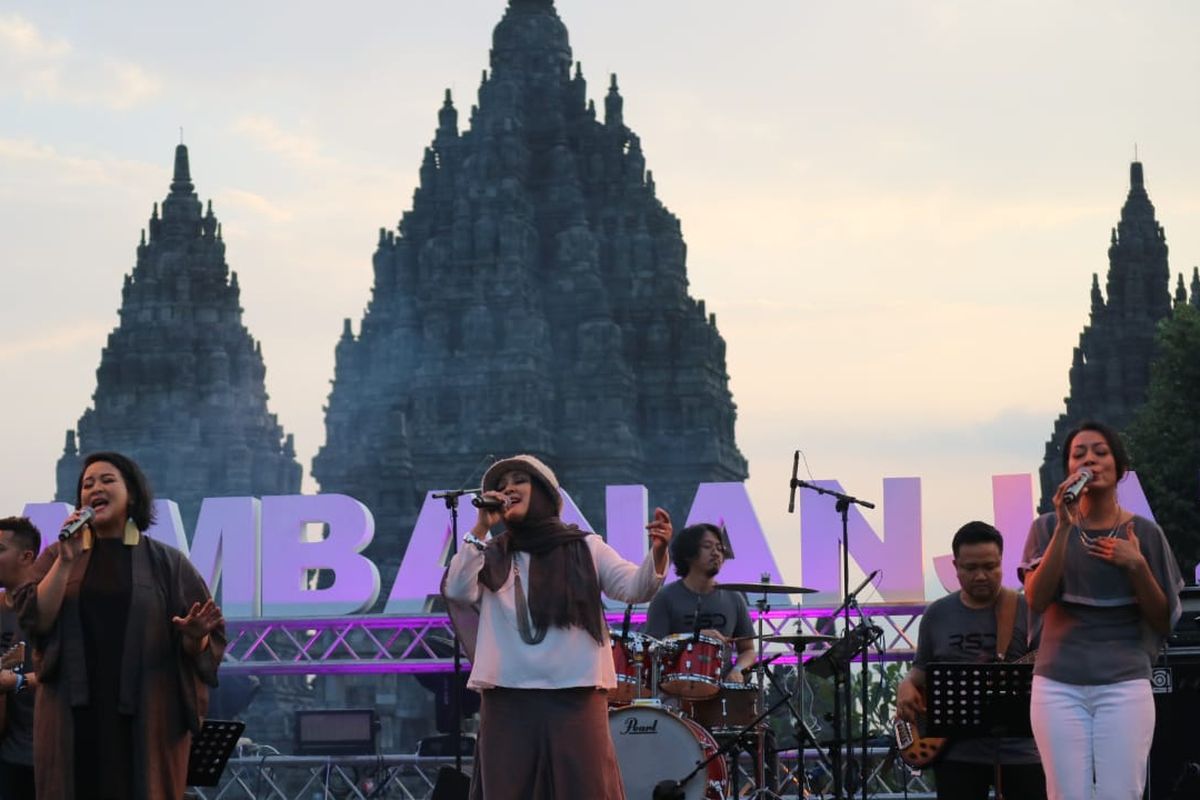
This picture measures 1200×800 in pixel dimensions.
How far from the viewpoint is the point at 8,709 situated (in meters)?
9.76

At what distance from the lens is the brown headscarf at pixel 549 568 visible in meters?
9.25

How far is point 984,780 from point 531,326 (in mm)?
72209

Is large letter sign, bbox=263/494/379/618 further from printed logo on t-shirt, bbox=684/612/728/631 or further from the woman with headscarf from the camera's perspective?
the woman with headscarf

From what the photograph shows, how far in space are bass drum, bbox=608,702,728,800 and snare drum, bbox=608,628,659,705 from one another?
777 millimetres

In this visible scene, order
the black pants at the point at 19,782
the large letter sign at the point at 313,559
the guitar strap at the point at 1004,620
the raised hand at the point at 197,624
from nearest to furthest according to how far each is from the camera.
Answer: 1. the raised hand at the point at 197,624
2. the black pants at the point at 19,782
3. the guitar strap at the point at 1004,620
4. the large letter sign at the point at 313,559

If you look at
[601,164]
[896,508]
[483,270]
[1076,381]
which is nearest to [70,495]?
[483,270]

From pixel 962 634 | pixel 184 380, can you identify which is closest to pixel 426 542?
pixel 962 634

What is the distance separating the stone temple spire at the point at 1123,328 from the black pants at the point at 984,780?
68.1m

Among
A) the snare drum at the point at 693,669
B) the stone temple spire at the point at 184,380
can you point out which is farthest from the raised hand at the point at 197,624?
the stone temple spire at the point at 184,380

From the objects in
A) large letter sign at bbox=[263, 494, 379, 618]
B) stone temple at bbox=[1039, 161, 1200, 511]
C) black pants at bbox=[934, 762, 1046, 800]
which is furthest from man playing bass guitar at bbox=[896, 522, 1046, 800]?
stone temple at bbox=[1039, 161, 1200, 511]

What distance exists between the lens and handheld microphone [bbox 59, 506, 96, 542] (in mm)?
8602

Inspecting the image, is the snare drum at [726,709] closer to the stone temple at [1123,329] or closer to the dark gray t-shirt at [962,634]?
the dark gray t-shirt at [962,634]

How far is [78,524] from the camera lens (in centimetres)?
862

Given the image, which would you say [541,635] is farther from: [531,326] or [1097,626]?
[531,326]
